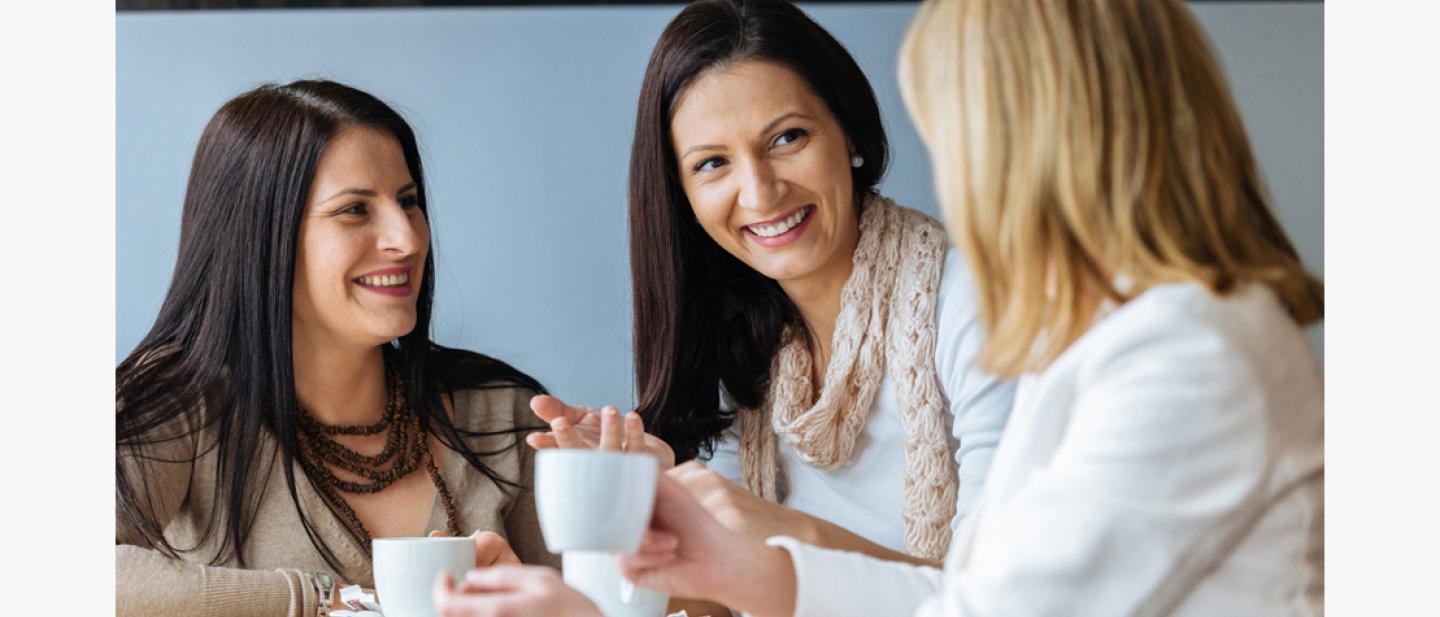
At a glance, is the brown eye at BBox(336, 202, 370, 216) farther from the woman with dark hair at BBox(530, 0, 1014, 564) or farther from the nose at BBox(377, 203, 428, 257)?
the woman with dark hair at BBox(530, 0, 1014, 564)

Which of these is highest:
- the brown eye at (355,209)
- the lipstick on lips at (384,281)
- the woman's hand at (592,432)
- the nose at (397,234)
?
the brown eye at (355,209)

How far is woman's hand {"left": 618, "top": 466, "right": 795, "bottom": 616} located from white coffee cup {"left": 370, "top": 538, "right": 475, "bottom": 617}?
283mm

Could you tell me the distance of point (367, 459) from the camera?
5.84ft

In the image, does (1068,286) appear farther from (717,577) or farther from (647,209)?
(647,209)

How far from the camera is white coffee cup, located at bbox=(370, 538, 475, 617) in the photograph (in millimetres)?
1148

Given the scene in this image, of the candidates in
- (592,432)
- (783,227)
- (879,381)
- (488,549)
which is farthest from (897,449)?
(488,549)

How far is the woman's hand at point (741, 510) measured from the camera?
1.13 meters

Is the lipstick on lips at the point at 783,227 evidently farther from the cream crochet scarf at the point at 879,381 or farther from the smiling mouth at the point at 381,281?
the smiling mouth at the point at 381,281

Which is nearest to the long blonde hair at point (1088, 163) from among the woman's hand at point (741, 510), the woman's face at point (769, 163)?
the woman's hand at point (741, 510)

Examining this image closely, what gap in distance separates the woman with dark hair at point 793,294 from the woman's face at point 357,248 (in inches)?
12.7

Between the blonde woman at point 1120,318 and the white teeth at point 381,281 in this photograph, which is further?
the white teeth at point 381,281
